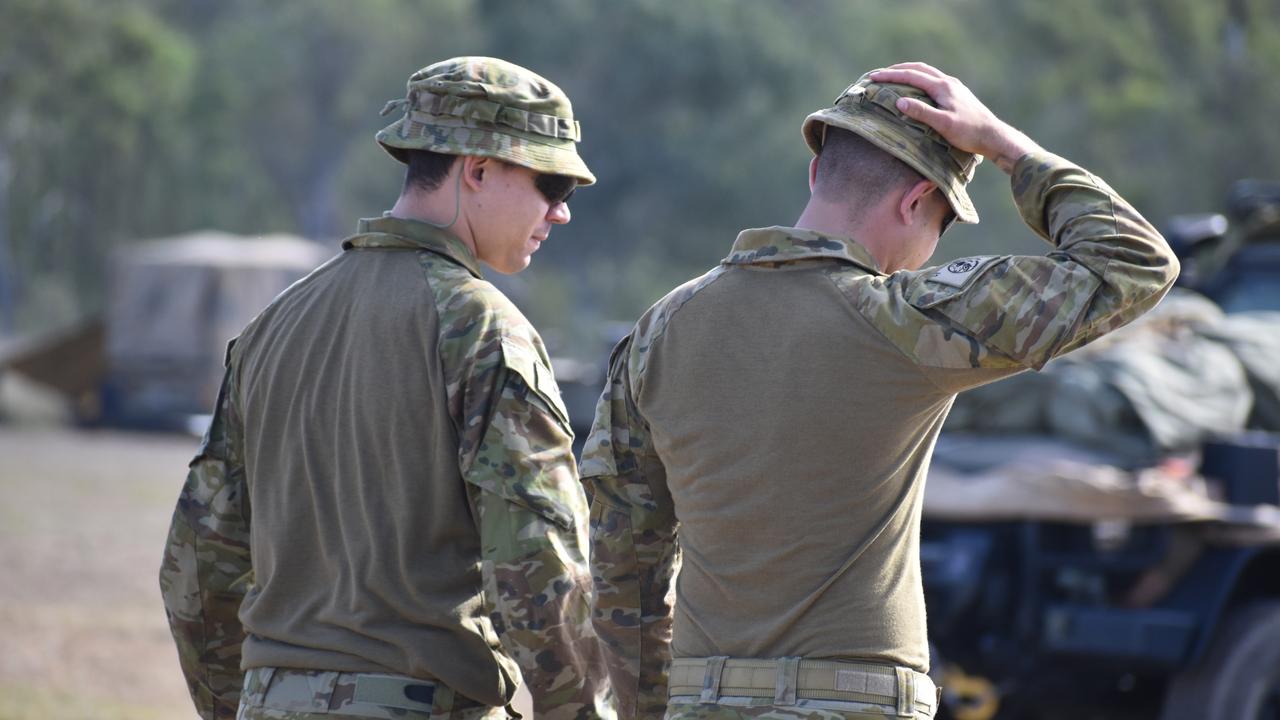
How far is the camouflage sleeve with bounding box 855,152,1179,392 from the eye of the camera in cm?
263

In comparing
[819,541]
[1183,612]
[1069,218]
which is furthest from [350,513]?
[1183,612]

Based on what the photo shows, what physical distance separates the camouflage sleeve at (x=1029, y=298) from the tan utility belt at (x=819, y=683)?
455mm

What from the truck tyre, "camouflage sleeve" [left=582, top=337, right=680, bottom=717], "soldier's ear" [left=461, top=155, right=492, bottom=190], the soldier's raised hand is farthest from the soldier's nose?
the truck tyre

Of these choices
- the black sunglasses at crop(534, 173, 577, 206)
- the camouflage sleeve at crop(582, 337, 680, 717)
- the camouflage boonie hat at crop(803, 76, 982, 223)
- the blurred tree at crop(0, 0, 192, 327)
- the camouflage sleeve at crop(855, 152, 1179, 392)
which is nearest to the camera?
the camouflage sleeve at crop(855, 152, 1179, 392)

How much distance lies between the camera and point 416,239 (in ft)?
10.3

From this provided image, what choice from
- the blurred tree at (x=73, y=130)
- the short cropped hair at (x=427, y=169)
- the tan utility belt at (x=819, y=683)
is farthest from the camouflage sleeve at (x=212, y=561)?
the blurred tree at (x=73, y=130)

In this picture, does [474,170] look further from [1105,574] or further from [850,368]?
[1105,574]

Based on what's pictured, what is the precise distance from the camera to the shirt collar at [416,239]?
10.3 feet

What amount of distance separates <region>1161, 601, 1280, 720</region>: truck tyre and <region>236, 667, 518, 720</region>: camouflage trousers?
3632 mm

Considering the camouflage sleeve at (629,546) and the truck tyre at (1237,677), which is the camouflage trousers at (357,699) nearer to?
the camouflage sleeve at (629,546)

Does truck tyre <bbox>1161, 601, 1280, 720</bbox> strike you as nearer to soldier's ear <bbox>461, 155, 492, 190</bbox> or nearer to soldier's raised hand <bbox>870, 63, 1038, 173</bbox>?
soldier's raised hand <bbox>870, 63, 1038, 173</bbox>

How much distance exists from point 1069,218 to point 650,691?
3.68ft

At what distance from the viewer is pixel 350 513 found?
302 cm

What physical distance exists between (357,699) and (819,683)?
0.78 metres
